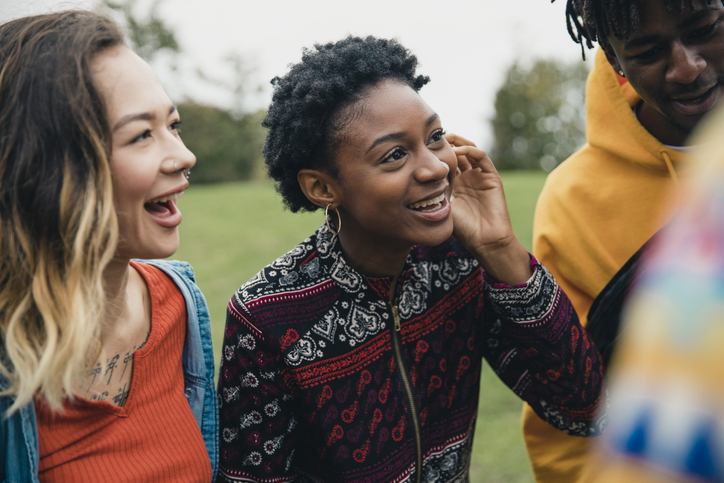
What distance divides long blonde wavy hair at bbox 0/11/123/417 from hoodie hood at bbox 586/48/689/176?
1.96m

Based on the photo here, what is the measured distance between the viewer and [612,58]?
2.48m

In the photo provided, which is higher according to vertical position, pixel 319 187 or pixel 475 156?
pixel 475 156

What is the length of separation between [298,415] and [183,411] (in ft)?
1.34

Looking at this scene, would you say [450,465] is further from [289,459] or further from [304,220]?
[304,220]

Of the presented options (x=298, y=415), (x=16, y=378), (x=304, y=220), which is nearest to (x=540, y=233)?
(x=298, y=415)

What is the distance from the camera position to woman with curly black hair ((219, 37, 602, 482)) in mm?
2166

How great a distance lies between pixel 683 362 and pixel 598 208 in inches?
82.7

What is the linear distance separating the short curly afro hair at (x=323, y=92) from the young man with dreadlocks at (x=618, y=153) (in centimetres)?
75

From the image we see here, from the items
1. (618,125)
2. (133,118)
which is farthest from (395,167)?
(618,125)

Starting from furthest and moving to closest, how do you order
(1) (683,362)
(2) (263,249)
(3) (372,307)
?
1. (2) (263,249)
2. (3) (372,307)
3. (1) (683,362)

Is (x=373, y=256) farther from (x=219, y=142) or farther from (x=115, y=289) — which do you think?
(x=219, y=142)

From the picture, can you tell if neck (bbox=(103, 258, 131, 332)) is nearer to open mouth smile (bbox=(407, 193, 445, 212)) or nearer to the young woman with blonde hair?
the young woman with blonde hair

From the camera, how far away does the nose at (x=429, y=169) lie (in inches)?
84.0

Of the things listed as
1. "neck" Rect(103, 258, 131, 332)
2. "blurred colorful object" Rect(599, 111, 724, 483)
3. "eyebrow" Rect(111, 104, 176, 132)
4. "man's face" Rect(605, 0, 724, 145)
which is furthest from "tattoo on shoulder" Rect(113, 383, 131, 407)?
"man's face" Rect(605, 0, 724, 145)
